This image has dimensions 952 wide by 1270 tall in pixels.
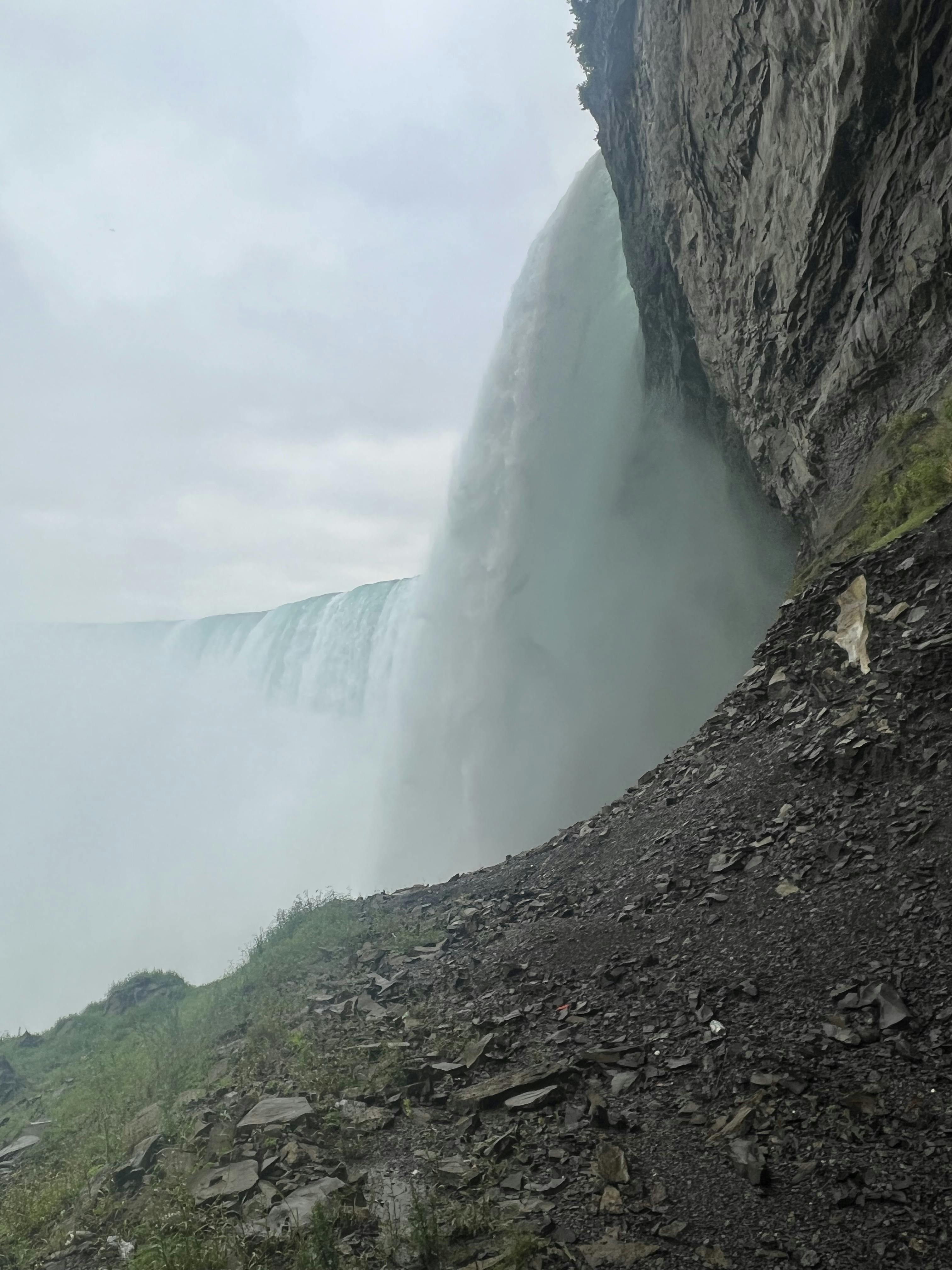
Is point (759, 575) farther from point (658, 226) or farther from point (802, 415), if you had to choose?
point (658, 226)

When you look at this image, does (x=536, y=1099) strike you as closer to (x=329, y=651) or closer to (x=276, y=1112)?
(x=276, y=1112)

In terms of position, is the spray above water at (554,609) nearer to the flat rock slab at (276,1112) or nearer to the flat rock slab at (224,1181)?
the flat rock slab at (276,1112)

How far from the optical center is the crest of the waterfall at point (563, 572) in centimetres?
1934

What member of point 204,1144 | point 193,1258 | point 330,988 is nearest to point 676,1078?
point 193,1258

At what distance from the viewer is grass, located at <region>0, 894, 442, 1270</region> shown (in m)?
4.62

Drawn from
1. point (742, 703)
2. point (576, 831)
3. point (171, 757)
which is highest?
point (171, 757)

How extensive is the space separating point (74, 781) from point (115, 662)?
12656 mm

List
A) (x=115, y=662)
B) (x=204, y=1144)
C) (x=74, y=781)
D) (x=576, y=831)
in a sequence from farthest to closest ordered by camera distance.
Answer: (x=115, y=662)
(x=74, y=781)
(x=576, y=831)
(x=204, y=1144)

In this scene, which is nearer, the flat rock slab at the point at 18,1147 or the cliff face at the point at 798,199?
the flat rock slab at the point at 18,1147

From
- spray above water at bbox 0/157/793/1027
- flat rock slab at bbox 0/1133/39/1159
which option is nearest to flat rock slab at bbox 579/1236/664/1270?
flat rock slab at bbox 0/1133/39/1159

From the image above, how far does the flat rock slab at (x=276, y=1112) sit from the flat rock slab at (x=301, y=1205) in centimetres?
102

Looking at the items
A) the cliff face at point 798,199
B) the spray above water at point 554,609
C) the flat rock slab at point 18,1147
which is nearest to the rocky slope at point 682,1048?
the flat rock slab at point 18,1147

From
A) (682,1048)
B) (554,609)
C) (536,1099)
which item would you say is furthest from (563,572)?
(536,1099)

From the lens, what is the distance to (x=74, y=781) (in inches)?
2184
